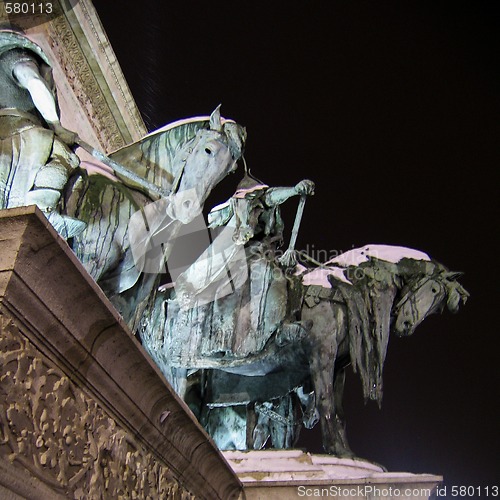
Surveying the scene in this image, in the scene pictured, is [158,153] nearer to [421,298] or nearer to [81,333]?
[81,333]

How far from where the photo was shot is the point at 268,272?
5605mm

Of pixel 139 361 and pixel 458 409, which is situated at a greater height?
pixel 458 409

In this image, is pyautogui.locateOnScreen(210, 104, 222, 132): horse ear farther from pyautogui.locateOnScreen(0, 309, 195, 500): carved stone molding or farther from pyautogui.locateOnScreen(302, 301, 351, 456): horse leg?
pyautogui.locateOnScreen(0, 309, 195, 500): carved stone molding

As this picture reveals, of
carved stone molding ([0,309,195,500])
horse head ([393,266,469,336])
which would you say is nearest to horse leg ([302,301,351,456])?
horse head ([393,266,469,336])

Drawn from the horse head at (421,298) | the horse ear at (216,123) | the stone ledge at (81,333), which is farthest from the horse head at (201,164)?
the horse head at (421,298)

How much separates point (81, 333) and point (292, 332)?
3812 mm

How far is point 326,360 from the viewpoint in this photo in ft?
16.9

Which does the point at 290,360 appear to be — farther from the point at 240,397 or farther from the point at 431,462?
the point at 431,462

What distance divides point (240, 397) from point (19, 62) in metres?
3.29

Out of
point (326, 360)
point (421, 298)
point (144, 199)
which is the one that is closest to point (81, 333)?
point (144, 199)

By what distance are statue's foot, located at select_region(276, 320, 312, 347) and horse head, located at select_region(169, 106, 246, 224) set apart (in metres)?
1.75

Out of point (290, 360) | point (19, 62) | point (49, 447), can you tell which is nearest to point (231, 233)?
point (290, 360)

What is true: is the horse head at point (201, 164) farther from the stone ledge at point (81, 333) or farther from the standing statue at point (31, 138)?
the stone ledge at point (81, 333)

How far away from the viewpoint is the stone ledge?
130 cm
